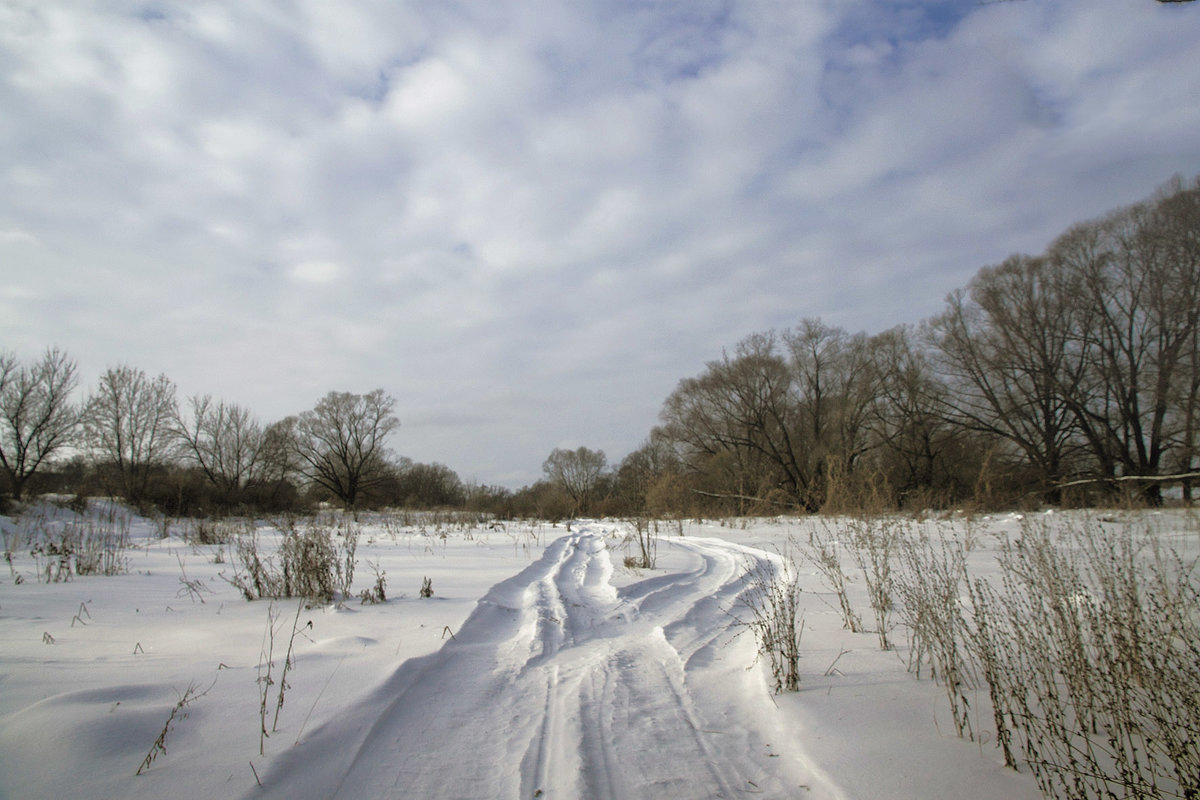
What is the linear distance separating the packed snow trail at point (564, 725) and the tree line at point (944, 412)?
25.0 feet

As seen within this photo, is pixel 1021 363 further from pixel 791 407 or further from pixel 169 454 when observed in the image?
pixel 169 454

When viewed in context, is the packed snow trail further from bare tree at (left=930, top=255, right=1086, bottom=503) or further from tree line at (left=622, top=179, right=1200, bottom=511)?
bare tree at (left=930, top=255, right=1086, bottom=503)

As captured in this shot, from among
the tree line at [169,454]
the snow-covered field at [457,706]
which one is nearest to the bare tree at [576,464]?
the tree line at [169,454]

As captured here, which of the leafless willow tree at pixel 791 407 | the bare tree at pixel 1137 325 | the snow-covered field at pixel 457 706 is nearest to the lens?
the snow-covered field at pixel 457 706

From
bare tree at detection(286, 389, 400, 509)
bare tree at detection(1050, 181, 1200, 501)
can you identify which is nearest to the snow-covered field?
bare tree at detection(1050, 181, 1200, 501)

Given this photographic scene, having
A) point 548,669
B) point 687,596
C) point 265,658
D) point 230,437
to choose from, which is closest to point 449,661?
point 548,669

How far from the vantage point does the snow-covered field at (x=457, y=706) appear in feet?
7.33

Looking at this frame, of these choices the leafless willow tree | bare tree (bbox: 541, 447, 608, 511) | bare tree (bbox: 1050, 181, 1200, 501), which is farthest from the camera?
bare tree (bbox: 541, 447, 608, 511)

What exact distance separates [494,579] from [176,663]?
13.4 ft

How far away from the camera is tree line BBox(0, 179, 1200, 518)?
19.2 m

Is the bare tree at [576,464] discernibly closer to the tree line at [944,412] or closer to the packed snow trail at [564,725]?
the tree line at [944,412]

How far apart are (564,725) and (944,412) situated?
92.2 feet

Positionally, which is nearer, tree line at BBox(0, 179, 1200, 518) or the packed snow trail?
the packed snow trail

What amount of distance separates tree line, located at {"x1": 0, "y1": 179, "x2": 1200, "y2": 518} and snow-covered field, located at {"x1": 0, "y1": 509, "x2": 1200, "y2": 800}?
773 centimetres
